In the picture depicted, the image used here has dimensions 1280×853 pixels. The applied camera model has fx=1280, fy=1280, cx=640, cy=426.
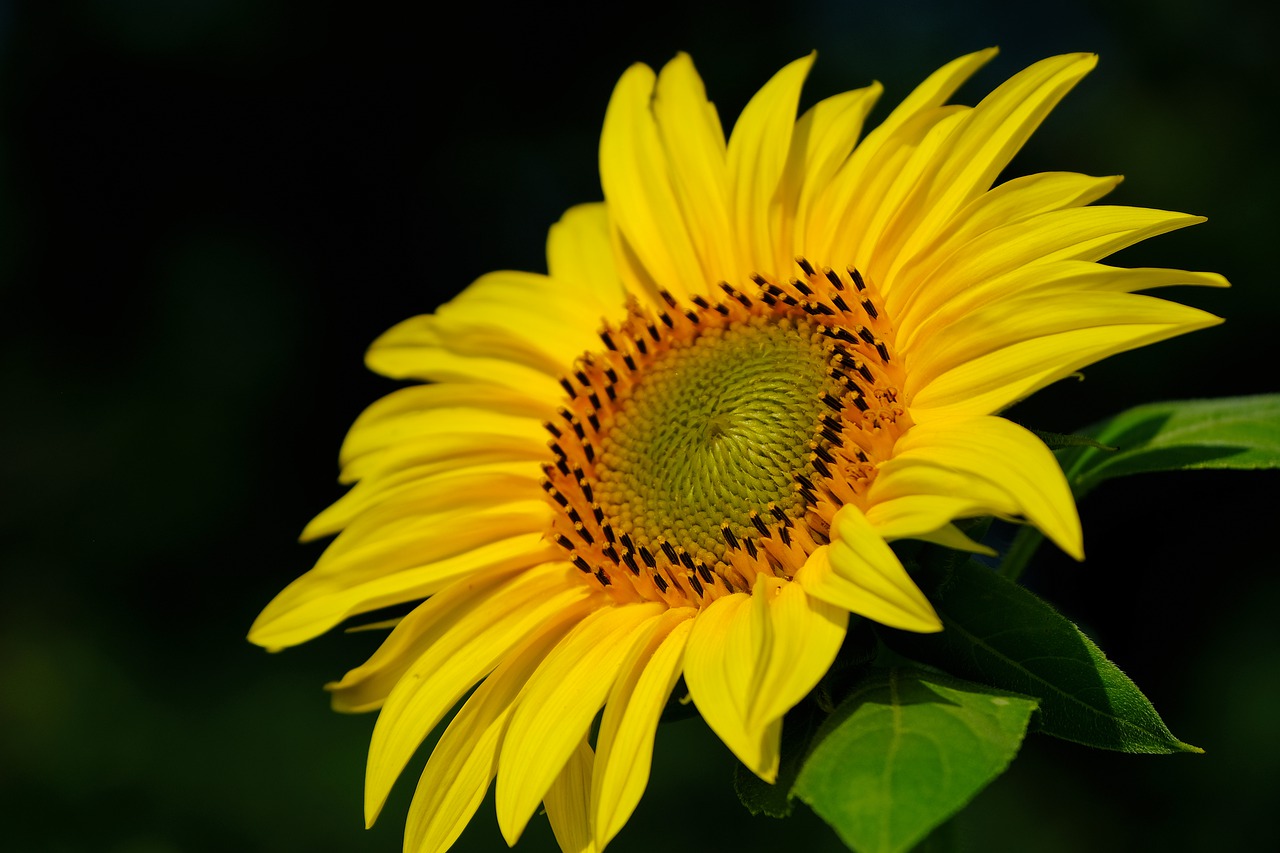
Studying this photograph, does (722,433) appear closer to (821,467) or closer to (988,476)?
(821,467)

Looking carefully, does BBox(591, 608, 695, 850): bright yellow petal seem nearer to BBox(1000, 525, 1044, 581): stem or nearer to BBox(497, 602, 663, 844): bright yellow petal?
BBox(497, 602, 663, 844): bright yellow petal

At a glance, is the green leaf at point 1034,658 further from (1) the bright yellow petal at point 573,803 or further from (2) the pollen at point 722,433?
(1) the bright yellow petal at point 573,803

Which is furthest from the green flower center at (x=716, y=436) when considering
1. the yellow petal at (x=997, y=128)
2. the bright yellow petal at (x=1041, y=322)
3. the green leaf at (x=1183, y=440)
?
the green leaf at (x=1183, y=440)

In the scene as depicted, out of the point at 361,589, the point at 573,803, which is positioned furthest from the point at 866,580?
the point at 361,589

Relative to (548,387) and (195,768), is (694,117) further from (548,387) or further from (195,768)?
(195,768)

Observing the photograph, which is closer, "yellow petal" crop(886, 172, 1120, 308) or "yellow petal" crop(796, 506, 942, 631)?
"yellow petal" crop(796, 506, 942, 631)

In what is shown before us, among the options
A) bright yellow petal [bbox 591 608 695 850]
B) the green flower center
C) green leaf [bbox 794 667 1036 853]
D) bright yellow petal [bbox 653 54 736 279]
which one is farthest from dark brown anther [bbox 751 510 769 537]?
bright yellow petal [bbox 653 54 736 279]

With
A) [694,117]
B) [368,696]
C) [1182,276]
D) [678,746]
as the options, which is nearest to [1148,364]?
[678,746]
